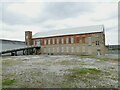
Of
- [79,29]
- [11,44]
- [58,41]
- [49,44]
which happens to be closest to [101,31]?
[79,29]

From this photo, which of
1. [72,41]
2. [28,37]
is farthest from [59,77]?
[28,37]

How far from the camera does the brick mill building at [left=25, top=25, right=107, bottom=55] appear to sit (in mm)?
41938

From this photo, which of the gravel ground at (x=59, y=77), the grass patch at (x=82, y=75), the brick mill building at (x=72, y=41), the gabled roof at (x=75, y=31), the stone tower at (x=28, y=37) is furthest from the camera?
the stone tower at (x=28, y=37)

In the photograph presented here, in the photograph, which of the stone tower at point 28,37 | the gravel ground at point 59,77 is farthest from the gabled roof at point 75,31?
the gravel ground at point 59,77

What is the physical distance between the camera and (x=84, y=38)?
44031 mm

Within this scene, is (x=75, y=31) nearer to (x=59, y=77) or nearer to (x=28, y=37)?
(x=28, y=37)

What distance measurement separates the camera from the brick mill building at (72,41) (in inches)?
1651

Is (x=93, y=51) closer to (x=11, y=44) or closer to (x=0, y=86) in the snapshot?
(x=11, y=44)

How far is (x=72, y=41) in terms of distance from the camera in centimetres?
4644

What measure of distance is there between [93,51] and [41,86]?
35797 millimetres

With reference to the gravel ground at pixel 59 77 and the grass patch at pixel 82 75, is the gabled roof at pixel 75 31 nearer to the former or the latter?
the gravel ground at pixel 59 77

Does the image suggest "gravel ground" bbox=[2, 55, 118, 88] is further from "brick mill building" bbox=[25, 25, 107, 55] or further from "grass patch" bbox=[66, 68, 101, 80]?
Result: "brick mill building" bbox=[25, 25, 107, 55]

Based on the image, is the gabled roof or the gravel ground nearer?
the gravel ground

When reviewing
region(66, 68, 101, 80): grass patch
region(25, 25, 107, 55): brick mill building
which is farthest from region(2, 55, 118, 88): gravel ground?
region(25, 25, 107, 55): brick mill building
